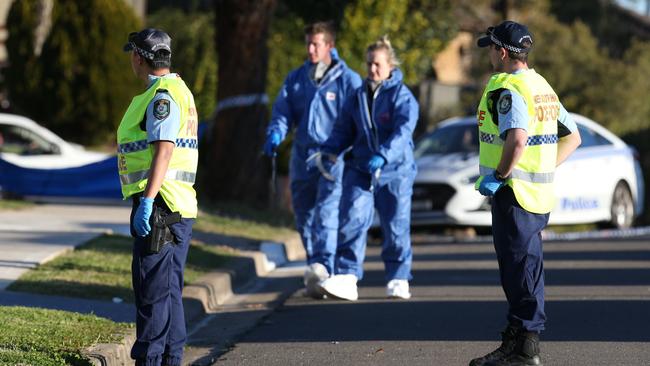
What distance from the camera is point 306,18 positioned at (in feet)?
52.8

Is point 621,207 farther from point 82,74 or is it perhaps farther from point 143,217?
point 82,74

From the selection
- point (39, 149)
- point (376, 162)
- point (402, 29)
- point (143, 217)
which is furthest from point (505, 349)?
point (402, 29)

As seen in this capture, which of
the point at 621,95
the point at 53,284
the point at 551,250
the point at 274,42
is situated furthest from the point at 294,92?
the point at 621,95

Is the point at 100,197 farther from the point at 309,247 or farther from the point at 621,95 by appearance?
the point at 621,95

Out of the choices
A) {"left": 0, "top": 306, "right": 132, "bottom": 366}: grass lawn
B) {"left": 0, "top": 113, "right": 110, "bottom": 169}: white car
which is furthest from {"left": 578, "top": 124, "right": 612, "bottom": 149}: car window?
{"left": 0, "top": 306, "right": 132, "bottom": 366}: grass lawn

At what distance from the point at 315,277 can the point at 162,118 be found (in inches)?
146

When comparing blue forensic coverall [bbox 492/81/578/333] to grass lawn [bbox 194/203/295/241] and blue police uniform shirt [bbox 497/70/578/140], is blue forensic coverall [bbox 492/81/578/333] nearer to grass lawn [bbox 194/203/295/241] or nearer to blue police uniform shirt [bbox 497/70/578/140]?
blue police uniform shirt [bbox 497/70/578/140]

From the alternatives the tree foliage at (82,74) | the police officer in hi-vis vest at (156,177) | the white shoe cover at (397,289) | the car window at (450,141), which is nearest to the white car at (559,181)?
the car window at (450,141)

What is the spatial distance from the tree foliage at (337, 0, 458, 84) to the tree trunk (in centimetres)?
377

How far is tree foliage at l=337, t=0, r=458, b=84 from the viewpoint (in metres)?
21.8

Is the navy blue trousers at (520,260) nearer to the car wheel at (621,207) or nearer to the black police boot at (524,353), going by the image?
the black police boot at (524,353)

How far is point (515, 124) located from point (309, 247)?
3.75m

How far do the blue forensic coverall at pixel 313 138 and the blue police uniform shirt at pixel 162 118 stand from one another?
3570mm

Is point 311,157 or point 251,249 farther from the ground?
point 311,157
